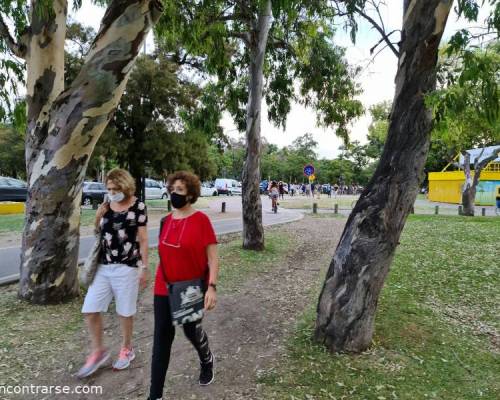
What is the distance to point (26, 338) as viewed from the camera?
4422 mm

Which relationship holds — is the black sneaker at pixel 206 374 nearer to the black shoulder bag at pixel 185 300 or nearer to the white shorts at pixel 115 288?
the black shoulder bag at pixel 185 300

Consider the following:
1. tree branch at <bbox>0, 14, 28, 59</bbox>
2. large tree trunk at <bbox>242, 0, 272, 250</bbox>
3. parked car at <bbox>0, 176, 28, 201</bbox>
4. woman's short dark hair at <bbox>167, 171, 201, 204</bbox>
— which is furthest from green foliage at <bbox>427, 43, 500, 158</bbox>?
parked car at <bbox>0, 176, 28, 201</bbox>

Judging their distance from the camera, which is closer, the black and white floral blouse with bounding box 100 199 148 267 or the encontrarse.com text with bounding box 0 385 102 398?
the encontrarse.com text with bounding box 0 385 102 398

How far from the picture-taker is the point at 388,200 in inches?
152

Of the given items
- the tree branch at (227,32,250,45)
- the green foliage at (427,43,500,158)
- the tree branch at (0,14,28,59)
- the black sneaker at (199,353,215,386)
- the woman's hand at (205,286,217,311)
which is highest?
the tree branch at (227,32,250,45)

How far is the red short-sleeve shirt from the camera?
9.95 feet

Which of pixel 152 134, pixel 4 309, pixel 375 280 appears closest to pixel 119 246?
pixel 375 280

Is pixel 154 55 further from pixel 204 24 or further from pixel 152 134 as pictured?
pixel 204 24

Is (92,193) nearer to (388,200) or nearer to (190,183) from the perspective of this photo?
(190,183)

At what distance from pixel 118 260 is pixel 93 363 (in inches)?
36.8

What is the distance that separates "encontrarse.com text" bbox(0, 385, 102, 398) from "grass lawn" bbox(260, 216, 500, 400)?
1413mm

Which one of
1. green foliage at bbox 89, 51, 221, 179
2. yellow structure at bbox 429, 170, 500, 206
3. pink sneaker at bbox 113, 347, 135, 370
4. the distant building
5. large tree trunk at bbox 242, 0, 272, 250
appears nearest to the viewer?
pink sneaker at bbox 113, 347, 135, 370

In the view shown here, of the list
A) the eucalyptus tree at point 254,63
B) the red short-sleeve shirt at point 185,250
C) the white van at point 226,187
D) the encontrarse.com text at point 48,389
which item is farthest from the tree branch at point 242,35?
the white van at point 226,187

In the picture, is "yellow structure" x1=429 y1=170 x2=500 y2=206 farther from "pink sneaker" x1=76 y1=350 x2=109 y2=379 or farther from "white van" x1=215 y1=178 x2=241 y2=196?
"pink sneaker" x1=76 y1=350 x2=109 y2=379
